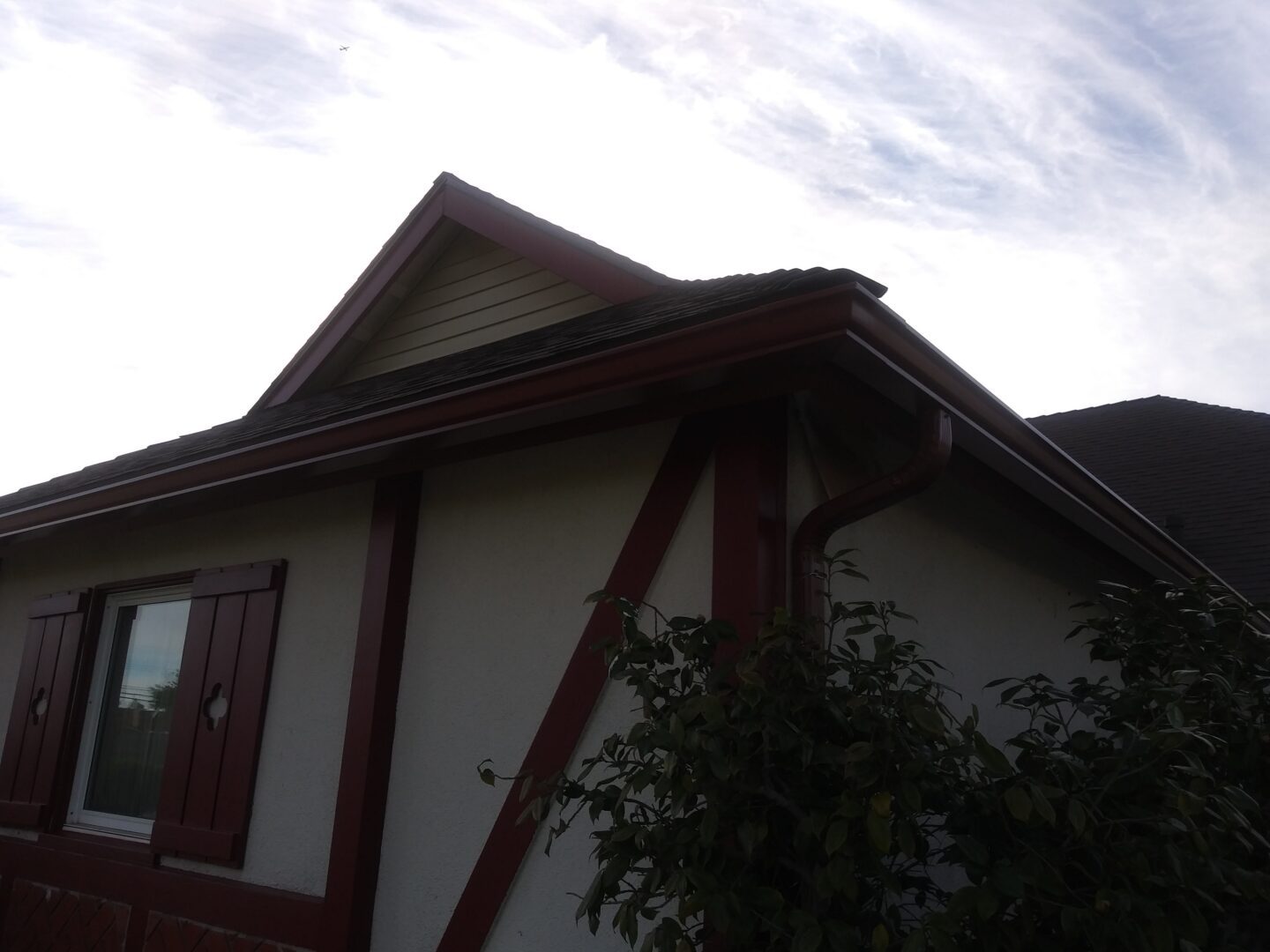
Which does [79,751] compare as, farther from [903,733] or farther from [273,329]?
[903,733]

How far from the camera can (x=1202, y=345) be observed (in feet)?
36.1

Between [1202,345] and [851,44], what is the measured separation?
279 inches

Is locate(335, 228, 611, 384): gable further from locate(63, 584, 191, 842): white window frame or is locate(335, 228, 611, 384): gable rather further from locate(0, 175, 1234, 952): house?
locate(63, 584, 191, 842): white window frame

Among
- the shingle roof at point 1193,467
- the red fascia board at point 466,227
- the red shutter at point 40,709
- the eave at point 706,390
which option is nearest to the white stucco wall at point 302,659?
the eave at point 706,390

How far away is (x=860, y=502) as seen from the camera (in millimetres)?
3059

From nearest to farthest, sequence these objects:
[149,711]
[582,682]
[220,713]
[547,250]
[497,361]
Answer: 1. [582,682]
2. [497,361]
3. [220,713]
4. [547,250]
5. [149,711]

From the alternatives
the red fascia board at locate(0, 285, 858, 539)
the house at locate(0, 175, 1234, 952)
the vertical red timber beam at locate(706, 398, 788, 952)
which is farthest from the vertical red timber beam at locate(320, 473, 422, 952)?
the vertical red timber beam at locate(706, 398, 788, 952)

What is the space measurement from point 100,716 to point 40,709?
0.53m

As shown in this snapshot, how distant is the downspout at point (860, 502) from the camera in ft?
9.86

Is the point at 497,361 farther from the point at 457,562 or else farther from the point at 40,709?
the point at 40,709

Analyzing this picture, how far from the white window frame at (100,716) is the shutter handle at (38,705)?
392 mm

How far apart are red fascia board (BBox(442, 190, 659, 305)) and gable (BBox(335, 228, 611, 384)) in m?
0.10

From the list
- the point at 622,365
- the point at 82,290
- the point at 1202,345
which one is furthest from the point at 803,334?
the point at 1202,345

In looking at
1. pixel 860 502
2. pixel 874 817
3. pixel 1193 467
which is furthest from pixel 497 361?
pixel 1193 467
